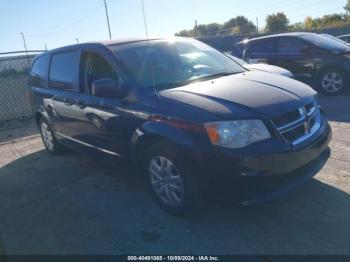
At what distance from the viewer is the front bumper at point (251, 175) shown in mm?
2910

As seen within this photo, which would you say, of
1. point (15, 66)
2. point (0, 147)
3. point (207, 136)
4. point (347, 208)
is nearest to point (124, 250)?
point (207, 136)

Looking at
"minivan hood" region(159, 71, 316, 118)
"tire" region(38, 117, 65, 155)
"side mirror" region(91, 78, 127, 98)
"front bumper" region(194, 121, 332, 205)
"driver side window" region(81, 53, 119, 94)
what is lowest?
"tire" region(38, 117, 65, 155)

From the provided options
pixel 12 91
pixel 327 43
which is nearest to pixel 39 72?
pixel 12 91

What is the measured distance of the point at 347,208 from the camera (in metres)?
3.36

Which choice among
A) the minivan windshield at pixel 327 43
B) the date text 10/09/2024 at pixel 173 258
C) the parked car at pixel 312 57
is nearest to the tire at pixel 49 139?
the date text 10/09/2024 at pixel 173 258

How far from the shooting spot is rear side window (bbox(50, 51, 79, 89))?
4.76 meters

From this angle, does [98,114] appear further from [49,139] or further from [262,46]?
[262,46]

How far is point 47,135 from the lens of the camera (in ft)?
20.5

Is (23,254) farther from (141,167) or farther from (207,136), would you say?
(207,136)

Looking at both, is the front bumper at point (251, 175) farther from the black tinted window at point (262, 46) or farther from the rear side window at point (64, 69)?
the black tinted window at point (262, 46)

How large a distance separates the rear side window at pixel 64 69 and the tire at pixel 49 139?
93 centimetres

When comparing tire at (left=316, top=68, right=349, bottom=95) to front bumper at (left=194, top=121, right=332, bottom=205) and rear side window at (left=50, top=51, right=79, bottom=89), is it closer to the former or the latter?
front bumper at (left=194, top=121, right=332, bottom=205)

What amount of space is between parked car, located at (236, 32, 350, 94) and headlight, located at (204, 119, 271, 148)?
21.2ft

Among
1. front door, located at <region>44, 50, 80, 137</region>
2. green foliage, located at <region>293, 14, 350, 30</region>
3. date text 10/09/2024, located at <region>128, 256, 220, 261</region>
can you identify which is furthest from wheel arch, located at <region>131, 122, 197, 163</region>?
green foliage, located at <region>293, 14, 350, 30</region>
